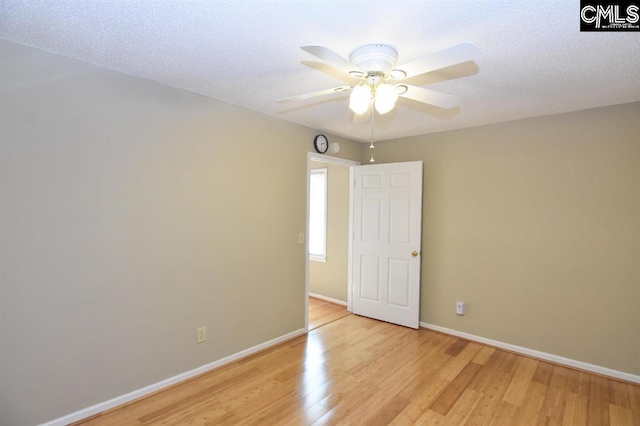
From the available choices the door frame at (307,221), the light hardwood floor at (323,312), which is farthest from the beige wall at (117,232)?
the light hardwood floor at (323,312)

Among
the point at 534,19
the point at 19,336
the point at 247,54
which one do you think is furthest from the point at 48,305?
the point at 534,19

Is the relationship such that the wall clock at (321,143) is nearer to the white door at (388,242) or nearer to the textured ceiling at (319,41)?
the white door at (388,242)

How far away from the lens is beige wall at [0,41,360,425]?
1928 millimetres

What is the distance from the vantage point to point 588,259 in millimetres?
2938

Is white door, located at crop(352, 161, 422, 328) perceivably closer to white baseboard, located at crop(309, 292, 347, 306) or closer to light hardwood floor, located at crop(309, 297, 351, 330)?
light hardwood floor, located at crop(309, 297, 351, 330)

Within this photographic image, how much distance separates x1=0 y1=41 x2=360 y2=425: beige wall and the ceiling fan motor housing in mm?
1542

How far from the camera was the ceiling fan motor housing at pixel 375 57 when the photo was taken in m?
1.77

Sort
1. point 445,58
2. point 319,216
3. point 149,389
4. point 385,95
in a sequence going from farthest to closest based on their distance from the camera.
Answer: point 319,216 < point 149,389 < point 385,95 < point 445,58

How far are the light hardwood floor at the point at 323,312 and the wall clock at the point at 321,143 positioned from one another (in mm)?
2108

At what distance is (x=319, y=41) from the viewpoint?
71.4 inches

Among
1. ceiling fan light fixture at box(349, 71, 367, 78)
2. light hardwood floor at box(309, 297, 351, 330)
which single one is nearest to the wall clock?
ceiling fan light fixture at box(349, 71, 367, 78)

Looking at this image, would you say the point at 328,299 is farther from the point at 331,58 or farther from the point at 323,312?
the point at 331,58

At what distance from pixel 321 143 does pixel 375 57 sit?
2.10 m

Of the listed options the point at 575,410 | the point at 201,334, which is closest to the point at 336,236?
the point at 201,334
